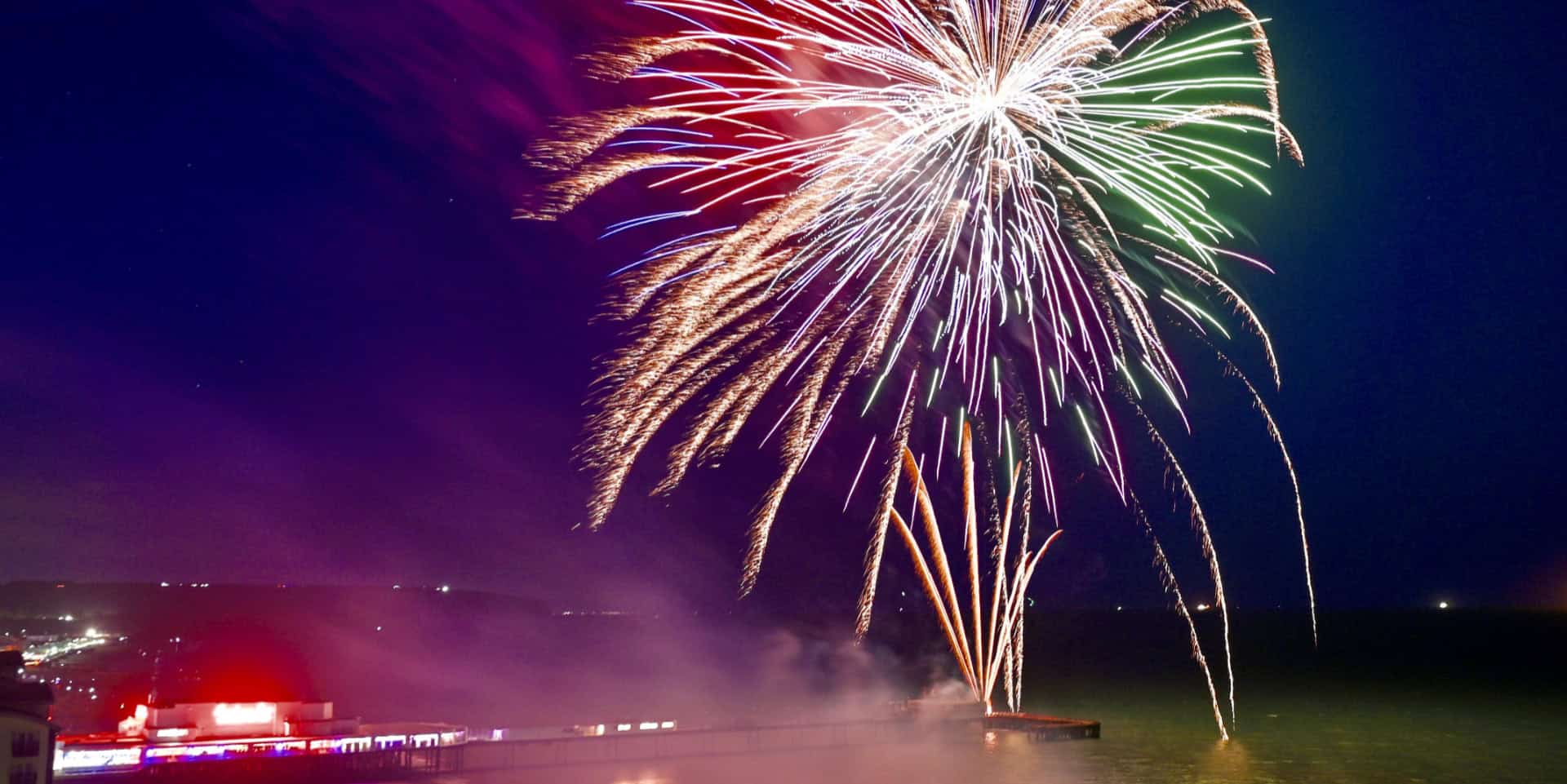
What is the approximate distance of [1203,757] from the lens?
35094mm

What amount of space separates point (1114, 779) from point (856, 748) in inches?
302

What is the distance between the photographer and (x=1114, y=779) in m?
29.1

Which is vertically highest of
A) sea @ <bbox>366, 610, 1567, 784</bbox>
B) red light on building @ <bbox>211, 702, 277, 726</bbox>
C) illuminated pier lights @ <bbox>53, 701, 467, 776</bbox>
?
red light on building @ <bbox>211, 702, 277, 726</bbox>

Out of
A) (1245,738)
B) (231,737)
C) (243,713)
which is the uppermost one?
(243,713)

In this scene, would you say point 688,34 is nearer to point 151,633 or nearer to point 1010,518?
point 1010,518

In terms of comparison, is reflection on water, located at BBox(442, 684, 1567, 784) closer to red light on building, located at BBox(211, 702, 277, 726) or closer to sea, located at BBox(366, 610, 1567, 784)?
sea, located at BBox(366, 610, 1567, 784)

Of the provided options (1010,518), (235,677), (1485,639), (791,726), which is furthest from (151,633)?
(1485,639)

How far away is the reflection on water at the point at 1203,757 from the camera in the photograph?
90.6ft

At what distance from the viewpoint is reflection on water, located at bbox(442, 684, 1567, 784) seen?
90.6 ft

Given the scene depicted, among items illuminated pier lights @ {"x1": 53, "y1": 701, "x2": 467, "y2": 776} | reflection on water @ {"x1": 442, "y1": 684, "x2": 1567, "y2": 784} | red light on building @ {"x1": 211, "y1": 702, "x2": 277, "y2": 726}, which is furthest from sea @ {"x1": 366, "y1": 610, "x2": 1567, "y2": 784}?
red light on building @ {"x1": 211, "y1": 702, "x2": 277, "y2": 726}

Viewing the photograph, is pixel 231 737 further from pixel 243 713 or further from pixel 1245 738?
pixel 1245 738

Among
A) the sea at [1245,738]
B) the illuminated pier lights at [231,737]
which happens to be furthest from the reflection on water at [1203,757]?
the illuminated pier lights at [231,737]

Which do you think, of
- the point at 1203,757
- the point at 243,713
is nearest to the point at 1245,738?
the point at 1203,757

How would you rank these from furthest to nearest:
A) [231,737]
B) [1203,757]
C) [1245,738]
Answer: [1245,738]
[1203,757]
[231,737]
